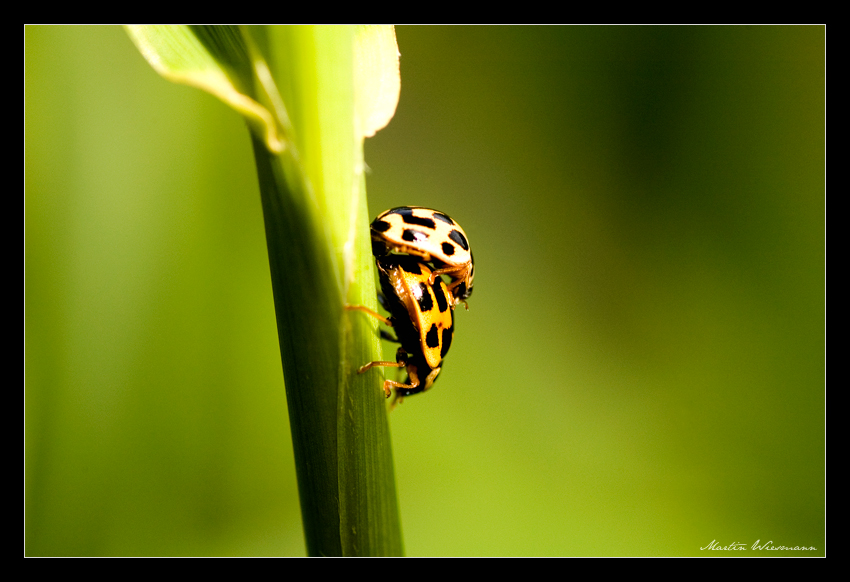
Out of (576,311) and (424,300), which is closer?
(424,300)

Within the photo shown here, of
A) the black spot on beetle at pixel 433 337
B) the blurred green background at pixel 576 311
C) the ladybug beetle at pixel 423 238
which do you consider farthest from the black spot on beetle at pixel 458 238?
the blurred green background at pixel 576 311

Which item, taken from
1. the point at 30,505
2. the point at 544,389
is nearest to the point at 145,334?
the point at 30,505

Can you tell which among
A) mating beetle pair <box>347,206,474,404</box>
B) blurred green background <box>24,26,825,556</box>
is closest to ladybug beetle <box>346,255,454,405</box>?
mating beetle pair <box>347,206,474,404</box>

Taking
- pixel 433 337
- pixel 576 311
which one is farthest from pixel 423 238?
pixel 576 311

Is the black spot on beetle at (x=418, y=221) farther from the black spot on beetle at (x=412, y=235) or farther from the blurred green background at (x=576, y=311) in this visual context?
the blurred green background at (x=576, y=311)

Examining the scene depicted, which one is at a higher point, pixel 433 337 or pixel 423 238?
pixel 423 238

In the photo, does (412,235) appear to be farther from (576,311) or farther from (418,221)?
(576,311)
